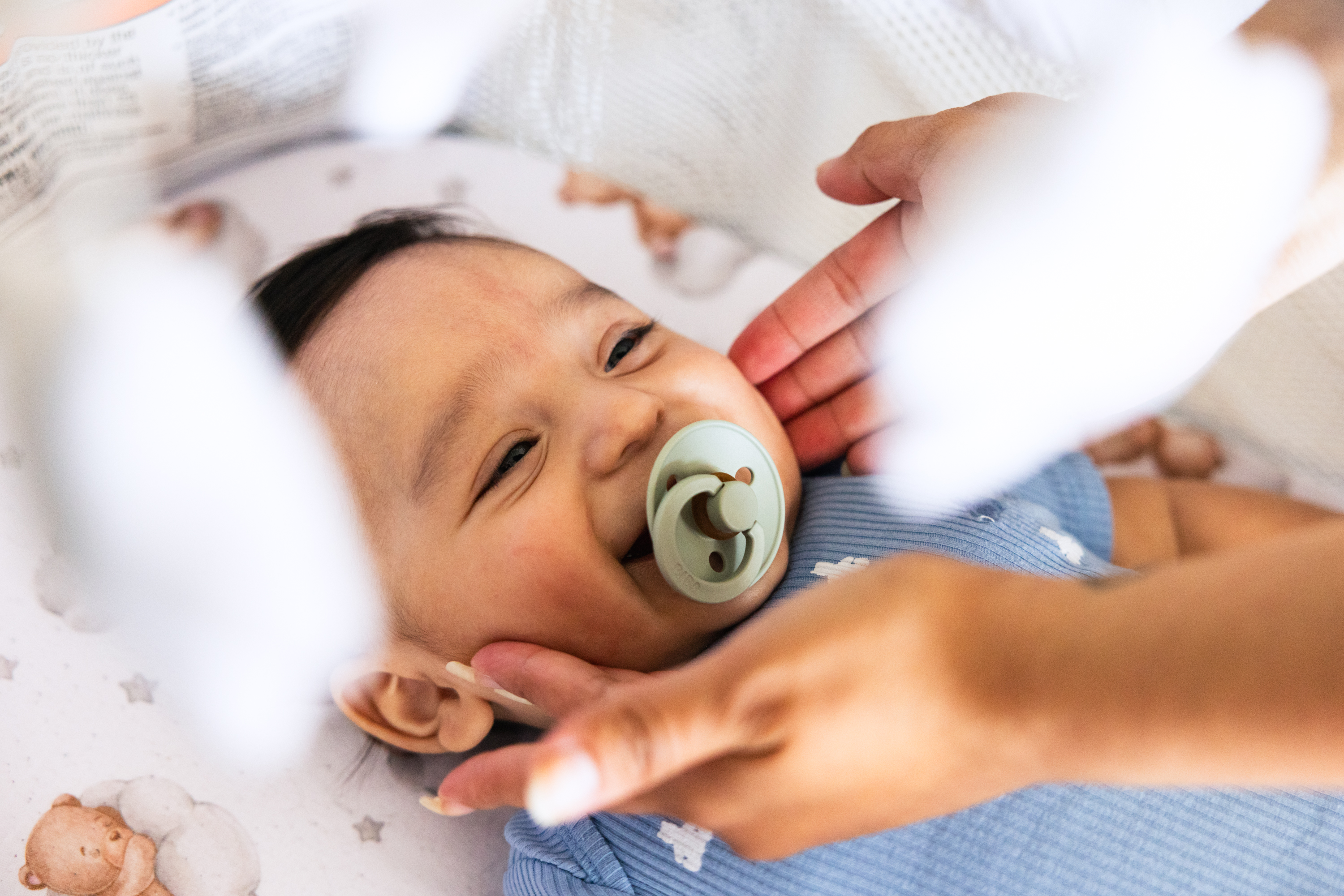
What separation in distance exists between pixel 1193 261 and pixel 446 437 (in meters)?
0.68

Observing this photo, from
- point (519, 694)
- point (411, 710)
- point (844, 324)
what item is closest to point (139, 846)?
point (411, 710)

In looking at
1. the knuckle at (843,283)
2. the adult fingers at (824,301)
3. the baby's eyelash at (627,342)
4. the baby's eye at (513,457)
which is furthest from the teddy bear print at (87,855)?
the knuckle at (843,283)

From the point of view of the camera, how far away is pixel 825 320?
91 cm

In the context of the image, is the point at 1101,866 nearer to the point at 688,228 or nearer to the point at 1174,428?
the point at 1174,428

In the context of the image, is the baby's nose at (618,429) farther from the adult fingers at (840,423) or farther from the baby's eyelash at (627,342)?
the adult fingers at (840,423)

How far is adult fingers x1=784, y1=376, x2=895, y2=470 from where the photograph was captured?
36.3 inches

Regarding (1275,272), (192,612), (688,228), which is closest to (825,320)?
(688,228)

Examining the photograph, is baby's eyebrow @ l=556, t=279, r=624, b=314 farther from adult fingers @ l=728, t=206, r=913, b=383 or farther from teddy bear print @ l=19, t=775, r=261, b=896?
teddy bear print @ l=19, t=775, r=261, b=896

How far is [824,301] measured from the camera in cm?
91

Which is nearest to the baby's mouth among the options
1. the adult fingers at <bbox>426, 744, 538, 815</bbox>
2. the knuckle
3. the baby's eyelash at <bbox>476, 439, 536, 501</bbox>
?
the baby's eyelash at <bbox>476, 439, 536, 501</bbox>

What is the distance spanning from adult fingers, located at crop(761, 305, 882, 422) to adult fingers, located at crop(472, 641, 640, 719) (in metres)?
0.39

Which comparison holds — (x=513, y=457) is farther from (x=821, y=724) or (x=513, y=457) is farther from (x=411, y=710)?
(x=821, y=724)

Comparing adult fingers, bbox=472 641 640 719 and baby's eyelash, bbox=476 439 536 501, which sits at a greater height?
baby's eyelash, bbox=476 439 536 501

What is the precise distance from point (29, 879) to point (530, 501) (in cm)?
46
